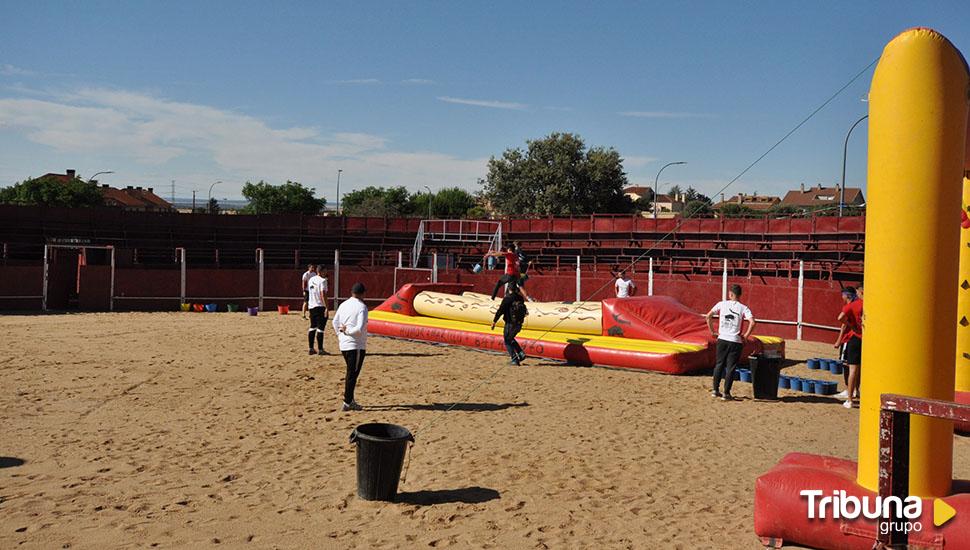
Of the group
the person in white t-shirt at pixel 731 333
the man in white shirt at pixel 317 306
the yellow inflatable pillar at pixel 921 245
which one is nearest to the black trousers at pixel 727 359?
the person in white t-shirt at pixel 731 333

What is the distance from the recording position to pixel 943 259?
623 cm

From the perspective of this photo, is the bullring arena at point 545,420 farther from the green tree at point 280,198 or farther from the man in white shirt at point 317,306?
the green tree at point 280,198

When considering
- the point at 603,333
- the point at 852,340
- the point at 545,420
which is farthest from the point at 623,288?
the point at 545,420

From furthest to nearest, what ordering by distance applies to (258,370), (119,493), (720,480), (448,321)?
1. (448,321)
2. (258,370)
3. (720,480)
4. (119,493)

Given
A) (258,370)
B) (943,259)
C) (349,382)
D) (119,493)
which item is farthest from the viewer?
(258,370)

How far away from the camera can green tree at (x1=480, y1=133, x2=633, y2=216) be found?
68.5 m

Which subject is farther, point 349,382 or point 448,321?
point 448,321

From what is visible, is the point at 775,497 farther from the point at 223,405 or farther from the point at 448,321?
the point at 448,321

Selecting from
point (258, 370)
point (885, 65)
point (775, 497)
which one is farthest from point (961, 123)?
point (258, 370)

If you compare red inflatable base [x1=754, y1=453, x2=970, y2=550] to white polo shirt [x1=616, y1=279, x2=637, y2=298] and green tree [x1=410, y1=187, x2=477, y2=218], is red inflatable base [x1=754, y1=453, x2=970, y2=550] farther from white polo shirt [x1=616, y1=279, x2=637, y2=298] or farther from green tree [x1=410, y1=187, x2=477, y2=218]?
green tree [x1=410, y1=187, x2=477, y2=218]

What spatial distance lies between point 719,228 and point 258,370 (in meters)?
27.9

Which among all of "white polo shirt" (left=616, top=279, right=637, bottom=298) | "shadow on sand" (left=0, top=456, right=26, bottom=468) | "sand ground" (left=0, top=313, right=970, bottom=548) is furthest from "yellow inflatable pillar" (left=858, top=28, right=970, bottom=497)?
"white polo shirt" (left=616, top=279, right=637, bottom=298)

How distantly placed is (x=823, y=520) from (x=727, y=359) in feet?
19.7

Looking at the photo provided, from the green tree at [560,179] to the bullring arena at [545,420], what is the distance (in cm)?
4741
